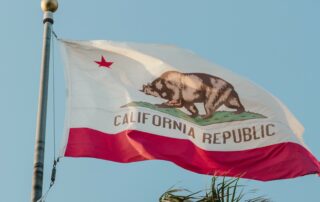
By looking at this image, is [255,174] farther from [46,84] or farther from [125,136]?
[46,84]

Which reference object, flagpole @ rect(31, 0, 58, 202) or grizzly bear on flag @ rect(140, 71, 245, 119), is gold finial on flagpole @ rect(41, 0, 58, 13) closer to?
flagpole @ rect(31, 0, 58, 202)

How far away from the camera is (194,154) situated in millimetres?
13000

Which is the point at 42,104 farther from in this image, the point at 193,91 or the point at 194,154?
the point at 193,91

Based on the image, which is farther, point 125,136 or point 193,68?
point 193,68

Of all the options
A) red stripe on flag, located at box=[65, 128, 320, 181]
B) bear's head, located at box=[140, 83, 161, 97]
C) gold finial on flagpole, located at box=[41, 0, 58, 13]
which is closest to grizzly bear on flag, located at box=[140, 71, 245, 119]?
bear's head, located at box=[140, 83, 161, 97]

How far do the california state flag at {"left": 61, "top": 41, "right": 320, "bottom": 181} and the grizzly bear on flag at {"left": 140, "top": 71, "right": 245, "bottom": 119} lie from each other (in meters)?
0.02

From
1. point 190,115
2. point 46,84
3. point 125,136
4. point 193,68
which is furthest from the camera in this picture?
point 193,68

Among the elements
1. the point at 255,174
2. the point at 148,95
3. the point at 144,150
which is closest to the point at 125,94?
the point at 148,95

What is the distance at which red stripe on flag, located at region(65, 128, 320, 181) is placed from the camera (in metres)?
12.3

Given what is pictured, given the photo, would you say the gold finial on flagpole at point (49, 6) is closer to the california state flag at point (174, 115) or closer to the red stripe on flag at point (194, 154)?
the california state flag at point (174, 115)

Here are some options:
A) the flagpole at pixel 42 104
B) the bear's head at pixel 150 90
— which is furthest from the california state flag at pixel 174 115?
the flagpole at pixel 42 104

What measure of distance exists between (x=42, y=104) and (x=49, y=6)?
1947mm

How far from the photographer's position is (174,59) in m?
14.5

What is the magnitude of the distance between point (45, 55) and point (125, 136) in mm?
1636
